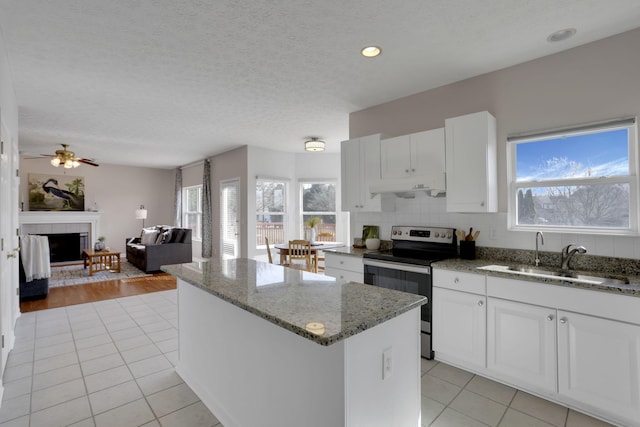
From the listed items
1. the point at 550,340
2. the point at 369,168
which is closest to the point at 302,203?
the point at 369,168

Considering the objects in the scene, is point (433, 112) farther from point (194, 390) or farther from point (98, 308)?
point (98, 308)

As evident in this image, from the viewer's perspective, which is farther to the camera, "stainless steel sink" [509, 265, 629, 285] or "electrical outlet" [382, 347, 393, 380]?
"stainless steel sink" [509, 265, 629, 285]

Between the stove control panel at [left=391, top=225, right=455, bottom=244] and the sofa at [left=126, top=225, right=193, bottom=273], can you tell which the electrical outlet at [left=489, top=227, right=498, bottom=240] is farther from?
the sofa at [left=126, top=225, right=193, bottom=273]

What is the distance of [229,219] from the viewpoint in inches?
271

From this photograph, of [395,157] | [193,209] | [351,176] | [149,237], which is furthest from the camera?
[193,209]

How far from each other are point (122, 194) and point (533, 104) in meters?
9.38

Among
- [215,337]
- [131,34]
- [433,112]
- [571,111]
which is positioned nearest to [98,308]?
Answer: [215,337]

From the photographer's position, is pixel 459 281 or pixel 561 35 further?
pixel 459 281

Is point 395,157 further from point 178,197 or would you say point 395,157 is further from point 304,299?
point 178,197

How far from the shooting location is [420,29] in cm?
226

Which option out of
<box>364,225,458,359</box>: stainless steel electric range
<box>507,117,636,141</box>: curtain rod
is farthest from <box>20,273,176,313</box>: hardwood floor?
<box>507,117,636,141</box>: curtain rod

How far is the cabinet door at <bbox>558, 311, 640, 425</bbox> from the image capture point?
72.4 inches

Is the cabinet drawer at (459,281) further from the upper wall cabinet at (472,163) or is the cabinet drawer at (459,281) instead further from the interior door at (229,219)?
the interior door at (229,219)

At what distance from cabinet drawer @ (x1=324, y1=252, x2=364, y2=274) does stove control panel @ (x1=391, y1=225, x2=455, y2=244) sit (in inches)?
21.8
